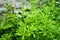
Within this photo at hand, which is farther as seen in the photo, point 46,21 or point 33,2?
point 33,2

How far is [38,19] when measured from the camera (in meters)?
2.71

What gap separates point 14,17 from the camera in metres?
2.84

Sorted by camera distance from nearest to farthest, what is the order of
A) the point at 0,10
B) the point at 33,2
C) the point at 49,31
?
the point at 49,31 < the point at 33,2 < the point at 0,10

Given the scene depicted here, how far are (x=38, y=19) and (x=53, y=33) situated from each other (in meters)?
0.29

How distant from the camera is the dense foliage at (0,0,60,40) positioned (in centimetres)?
260

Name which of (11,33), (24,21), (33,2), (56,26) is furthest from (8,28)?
(56,26)

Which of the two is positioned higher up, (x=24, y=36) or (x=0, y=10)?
(x=0, y=10)

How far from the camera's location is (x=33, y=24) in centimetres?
263

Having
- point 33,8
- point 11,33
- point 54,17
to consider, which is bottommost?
point 11,33

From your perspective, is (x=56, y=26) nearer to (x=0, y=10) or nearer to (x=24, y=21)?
(x=24, y=21)

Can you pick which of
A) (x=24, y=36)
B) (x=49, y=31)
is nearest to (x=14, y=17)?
(x=24, y=36)

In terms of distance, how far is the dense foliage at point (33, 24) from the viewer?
2.60m

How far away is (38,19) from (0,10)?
708 millimetres

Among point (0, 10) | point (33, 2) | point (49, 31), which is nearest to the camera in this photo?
point (49, 31)
